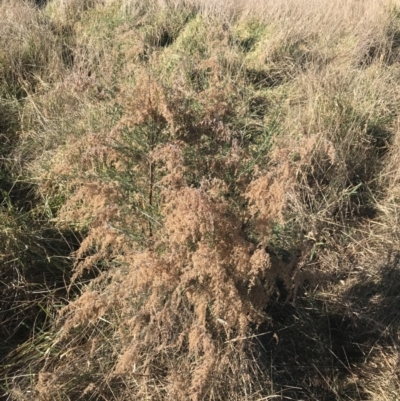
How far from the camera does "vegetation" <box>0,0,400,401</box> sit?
1714 mm

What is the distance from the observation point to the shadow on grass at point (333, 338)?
2.03 m

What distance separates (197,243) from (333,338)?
1075mm

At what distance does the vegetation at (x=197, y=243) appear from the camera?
171 cm

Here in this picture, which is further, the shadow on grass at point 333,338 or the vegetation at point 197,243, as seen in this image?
the shadow on grass at point 333,338

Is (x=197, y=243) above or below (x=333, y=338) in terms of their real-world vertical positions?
above

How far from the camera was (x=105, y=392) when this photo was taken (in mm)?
1862

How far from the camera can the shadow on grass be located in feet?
6.66

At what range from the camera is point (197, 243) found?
5.52 ft

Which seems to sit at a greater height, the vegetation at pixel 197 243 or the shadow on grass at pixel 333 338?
the vegetation at pixel 197 243

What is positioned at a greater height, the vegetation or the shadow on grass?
the vegetation

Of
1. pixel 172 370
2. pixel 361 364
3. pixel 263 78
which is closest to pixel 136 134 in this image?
pixel 172 370

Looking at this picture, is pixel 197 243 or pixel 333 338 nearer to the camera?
pixel 197 243

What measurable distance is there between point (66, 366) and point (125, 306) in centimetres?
35

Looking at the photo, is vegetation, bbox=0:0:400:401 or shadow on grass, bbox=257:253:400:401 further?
shadow on grass, bbox=257:253:400:401
